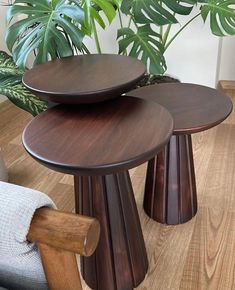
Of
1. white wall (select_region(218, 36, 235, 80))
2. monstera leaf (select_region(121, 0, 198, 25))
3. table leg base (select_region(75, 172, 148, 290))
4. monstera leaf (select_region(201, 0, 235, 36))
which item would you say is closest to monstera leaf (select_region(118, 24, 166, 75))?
monstera leaf (select_region(121, 0, 198, 25))

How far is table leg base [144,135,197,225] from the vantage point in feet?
4.20

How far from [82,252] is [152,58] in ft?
4.01

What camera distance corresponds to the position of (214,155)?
1906mm

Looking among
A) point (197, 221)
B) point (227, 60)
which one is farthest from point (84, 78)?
point (227, 60)

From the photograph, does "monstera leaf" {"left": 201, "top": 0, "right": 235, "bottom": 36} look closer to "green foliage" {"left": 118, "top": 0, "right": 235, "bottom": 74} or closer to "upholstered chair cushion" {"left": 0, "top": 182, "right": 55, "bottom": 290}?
"green foliage" {"left": 118, "top": 0, "right": 235, "bottom": 74}

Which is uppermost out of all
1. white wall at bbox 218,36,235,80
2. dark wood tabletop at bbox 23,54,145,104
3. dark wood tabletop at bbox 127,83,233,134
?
dark wood tabletop at bbox 23,54,145,104

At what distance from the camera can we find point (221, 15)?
1.67 meters

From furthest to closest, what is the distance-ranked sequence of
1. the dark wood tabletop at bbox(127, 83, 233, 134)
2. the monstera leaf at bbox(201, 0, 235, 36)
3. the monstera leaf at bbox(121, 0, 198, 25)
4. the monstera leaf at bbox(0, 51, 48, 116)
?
the monstera leaf at bbox(201, 0, 235, 36) → the monstera leaf at bbox(121, 0, 198, 25) → the monstera leaf at bbox(0, 51, 48, 116) → the dark wood tabletop at bbox(127, 83, 233, 134)

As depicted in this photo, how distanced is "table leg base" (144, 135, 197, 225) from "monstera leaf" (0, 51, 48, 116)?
1.79 feet

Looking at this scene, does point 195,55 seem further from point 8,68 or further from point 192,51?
point 8,68

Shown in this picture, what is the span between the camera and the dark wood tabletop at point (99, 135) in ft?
2.39

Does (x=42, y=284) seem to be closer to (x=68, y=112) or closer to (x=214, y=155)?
(x=68, y=112)

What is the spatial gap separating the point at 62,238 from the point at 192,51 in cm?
219

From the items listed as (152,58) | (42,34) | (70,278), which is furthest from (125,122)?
(152,58)
